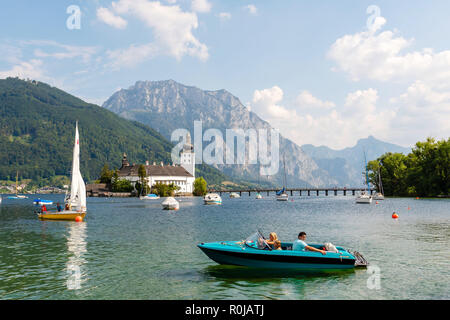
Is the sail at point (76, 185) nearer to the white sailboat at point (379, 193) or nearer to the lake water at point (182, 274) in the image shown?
the lake water at point (182, 274)

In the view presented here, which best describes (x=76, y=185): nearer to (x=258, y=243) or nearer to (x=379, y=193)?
(x=258, y=243)

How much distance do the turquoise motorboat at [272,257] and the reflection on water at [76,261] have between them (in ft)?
25.9

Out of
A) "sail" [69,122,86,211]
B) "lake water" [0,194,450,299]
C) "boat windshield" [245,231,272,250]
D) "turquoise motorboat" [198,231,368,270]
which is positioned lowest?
"lake water" [0,194,450,299]

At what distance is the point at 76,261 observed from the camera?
29.2 m

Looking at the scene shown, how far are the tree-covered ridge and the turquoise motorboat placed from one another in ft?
441

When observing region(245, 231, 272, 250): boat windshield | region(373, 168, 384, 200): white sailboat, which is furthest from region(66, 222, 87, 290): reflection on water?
region(373, 168, 384, 200): white sailboat

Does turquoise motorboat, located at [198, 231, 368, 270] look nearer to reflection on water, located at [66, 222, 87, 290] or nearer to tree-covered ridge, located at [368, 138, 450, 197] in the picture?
reflection on water, located at [66, 222, 87, 290]

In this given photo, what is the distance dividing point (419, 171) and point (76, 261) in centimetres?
15084

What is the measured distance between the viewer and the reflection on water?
2294cm

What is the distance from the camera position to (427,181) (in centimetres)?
14638

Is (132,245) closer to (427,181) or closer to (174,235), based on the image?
(174,235)

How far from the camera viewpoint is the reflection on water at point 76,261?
22.9 metres

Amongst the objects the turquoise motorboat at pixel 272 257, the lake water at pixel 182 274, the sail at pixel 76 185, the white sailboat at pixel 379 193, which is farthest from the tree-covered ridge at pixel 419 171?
the turquoise motorboat at pixel 272 257
